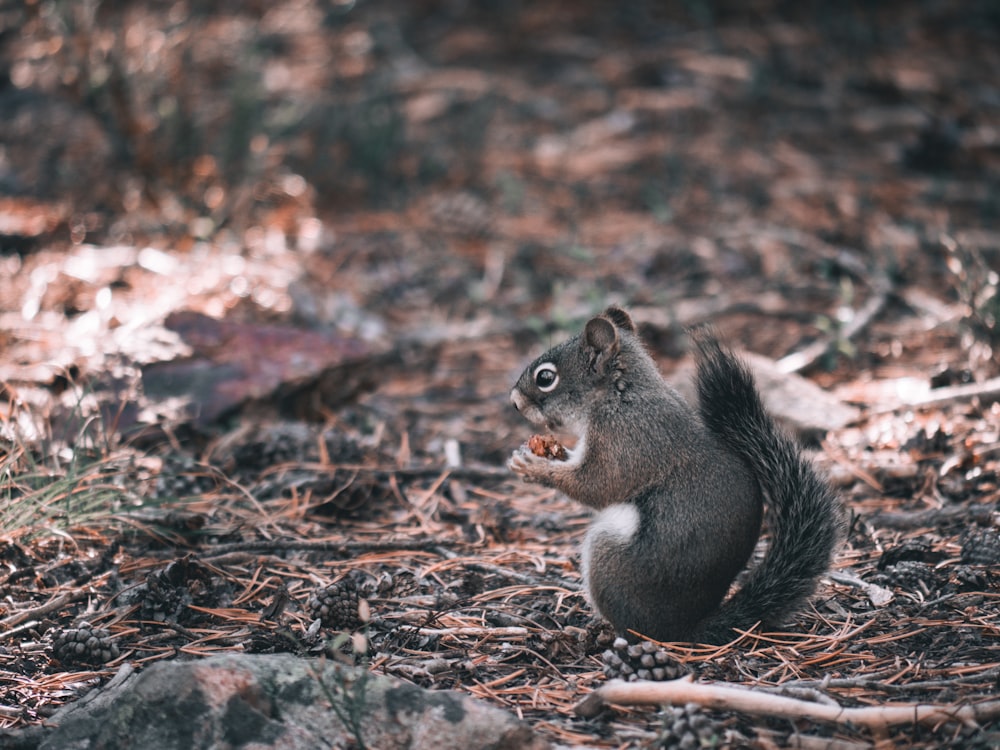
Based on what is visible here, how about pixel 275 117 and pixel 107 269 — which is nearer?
pixel 107 269

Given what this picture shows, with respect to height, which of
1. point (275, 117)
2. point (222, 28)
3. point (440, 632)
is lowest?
point (440, 632)

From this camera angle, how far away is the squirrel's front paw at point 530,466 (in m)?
2.53

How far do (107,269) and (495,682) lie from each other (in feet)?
11.1

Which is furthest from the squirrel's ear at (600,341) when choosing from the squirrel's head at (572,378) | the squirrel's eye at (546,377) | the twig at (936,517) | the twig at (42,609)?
the twig at (42,609)

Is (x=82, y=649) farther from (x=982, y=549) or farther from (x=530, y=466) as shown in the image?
(x=982, y=549)

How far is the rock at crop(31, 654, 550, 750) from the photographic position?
174 centimetres

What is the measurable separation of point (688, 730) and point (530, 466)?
932 mm

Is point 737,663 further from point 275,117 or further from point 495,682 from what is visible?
point 275,117

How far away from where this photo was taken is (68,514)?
8.48 ft

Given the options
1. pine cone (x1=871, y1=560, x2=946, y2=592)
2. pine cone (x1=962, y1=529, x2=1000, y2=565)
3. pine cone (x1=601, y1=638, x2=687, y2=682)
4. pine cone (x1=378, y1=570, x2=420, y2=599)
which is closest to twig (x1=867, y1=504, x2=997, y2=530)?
pine cone (x1=962, y1=529, x2=1000, y2=565)

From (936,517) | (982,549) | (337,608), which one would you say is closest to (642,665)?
(337,608)

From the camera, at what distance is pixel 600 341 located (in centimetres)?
260

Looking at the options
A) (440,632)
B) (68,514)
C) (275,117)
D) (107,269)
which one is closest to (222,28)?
(275,117)

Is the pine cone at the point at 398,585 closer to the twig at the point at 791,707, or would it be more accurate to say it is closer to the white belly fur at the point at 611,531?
the white belly fur at the point at 611,531
